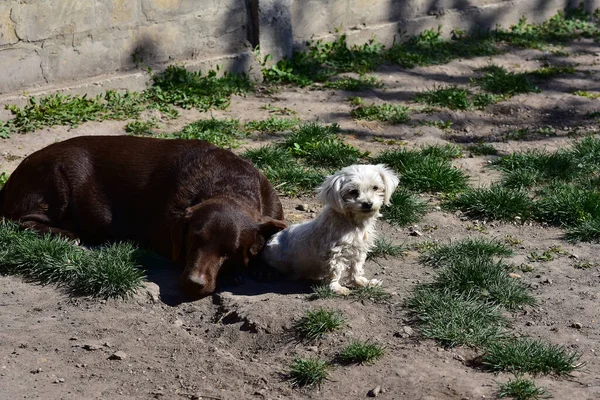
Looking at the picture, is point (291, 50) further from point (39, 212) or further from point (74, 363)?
point (74, 363)

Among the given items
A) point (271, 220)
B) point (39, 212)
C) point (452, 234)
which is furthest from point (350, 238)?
point (39, 212)

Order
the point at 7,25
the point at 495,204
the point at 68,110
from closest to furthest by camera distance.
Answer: the point at 495,204
the point at 7,25
the point at 68,110

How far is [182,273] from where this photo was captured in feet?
19.3

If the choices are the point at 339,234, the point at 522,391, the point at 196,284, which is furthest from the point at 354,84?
the point at 522,391

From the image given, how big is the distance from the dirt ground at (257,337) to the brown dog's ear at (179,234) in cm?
18

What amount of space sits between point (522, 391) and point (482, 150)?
439cm

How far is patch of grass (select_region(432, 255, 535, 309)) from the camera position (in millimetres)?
5926

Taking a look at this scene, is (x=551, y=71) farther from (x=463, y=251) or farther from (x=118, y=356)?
(x=118, y=356)

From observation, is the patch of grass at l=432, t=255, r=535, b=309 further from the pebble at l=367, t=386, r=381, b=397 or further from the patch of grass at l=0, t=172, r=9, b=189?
the patch of grass at l=0, t=172, r=9, b=189

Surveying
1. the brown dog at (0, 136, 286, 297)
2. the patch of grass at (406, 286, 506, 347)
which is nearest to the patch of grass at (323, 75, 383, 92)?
the brown dog at (0, 136, 286, 297)

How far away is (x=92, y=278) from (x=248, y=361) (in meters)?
1.31

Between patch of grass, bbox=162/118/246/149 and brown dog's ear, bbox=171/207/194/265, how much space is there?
2545mm

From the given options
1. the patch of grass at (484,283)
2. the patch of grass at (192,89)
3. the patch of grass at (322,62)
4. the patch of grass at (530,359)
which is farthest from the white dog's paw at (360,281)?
the patch of grass at (322,62)

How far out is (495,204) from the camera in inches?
294
